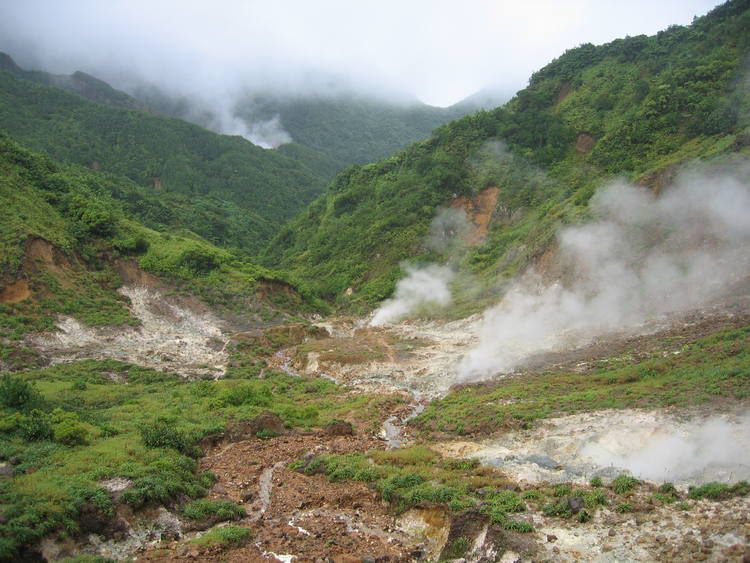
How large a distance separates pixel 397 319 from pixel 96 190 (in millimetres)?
46918

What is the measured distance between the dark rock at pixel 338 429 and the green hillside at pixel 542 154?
26.3m

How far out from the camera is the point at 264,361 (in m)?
40.8

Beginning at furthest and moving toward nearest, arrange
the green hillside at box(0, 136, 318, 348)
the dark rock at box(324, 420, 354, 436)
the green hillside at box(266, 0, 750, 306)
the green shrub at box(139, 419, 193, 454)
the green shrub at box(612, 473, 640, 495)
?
the green hillside at box(266, 0, 750, 306), the green hillside at box(0, 136, 318, 348), the dark rock at box(324, 420, 354, 436), the green shrub at box(139, 419, 193, 454), the green shrub at box(612, 473, 640, 495)

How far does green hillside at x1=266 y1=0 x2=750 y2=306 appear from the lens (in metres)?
54.6

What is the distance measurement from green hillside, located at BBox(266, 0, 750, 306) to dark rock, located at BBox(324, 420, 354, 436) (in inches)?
1034

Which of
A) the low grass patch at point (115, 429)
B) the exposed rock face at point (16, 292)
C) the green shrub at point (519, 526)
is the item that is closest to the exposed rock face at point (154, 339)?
the low grass patch at point (115, 429)

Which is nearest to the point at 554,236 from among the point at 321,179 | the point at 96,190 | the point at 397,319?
the point at 397,319

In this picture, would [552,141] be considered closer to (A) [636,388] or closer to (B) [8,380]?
(A) [636,388]

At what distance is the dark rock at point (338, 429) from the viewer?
2441cm

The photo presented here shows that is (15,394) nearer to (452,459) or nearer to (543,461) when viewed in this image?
(452,459)

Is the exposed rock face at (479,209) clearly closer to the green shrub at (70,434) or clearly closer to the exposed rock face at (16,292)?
the exposed rock face at (16,292)

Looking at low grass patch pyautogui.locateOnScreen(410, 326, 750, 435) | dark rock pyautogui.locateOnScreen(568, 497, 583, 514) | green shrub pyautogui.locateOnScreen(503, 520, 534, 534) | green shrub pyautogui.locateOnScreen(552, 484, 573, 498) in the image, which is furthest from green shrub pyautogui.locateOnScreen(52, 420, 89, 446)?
dark rock pyautogui.locateOnScreen(568, 497, 583, 514)

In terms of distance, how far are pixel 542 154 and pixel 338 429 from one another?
177ft

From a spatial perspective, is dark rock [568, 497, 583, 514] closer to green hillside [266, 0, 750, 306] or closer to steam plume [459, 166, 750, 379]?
steam plume [459, 166, 750, 379]
